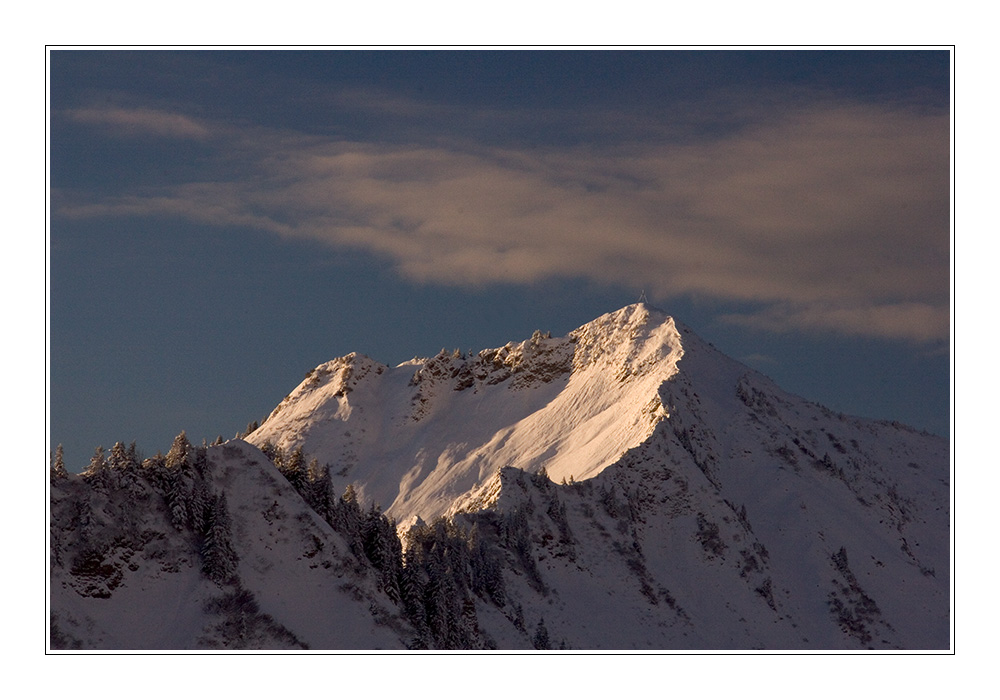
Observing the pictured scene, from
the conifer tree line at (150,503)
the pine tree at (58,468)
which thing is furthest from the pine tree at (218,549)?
the pine tree at (58,468)

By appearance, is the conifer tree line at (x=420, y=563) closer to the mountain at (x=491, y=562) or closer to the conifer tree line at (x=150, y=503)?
the mountain at (x=491, y=562)

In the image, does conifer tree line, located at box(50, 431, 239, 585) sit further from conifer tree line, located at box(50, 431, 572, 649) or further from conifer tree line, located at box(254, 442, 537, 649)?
conifer tree line, located at box(254, 442, 537, 649)

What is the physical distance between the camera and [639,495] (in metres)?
184

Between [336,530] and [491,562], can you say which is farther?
[491,562]

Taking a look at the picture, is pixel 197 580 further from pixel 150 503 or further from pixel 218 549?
pixel 150 503

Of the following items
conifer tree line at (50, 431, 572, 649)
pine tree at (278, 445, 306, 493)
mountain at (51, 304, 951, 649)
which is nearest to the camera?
mountain at (51, 304, 951, 649)

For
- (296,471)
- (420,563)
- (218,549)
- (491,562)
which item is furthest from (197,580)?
(491,562)

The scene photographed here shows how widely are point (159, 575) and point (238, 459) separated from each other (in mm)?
16727

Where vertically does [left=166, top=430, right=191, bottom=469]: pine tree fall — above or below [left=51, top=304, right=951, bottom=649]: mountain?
above

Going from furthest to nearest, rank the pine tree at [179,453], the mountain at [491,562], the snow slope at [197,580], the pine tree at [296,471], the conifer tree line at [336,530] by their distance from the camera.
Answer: the pine tree at [296,471] < the pine tree at [179,453] < the conifer tree line at [336,530] < the mountain at [491,562] < the snow slope at [197,580]

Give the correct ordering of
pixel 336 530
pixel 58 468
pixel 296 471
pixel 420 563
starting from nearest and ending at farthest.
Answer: pixel 58 468
pixel 336 530
pixel 296 471
pixel 420 563

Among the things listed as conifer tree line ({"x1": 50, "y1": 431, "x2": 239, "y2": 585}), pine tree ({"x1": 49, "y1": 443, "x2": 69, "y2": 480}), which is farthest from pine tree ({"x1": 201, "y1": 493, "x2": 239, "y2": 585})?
pine tree ({"x1": 49, "y1": 443, "x2": 69, "y2": 480})
